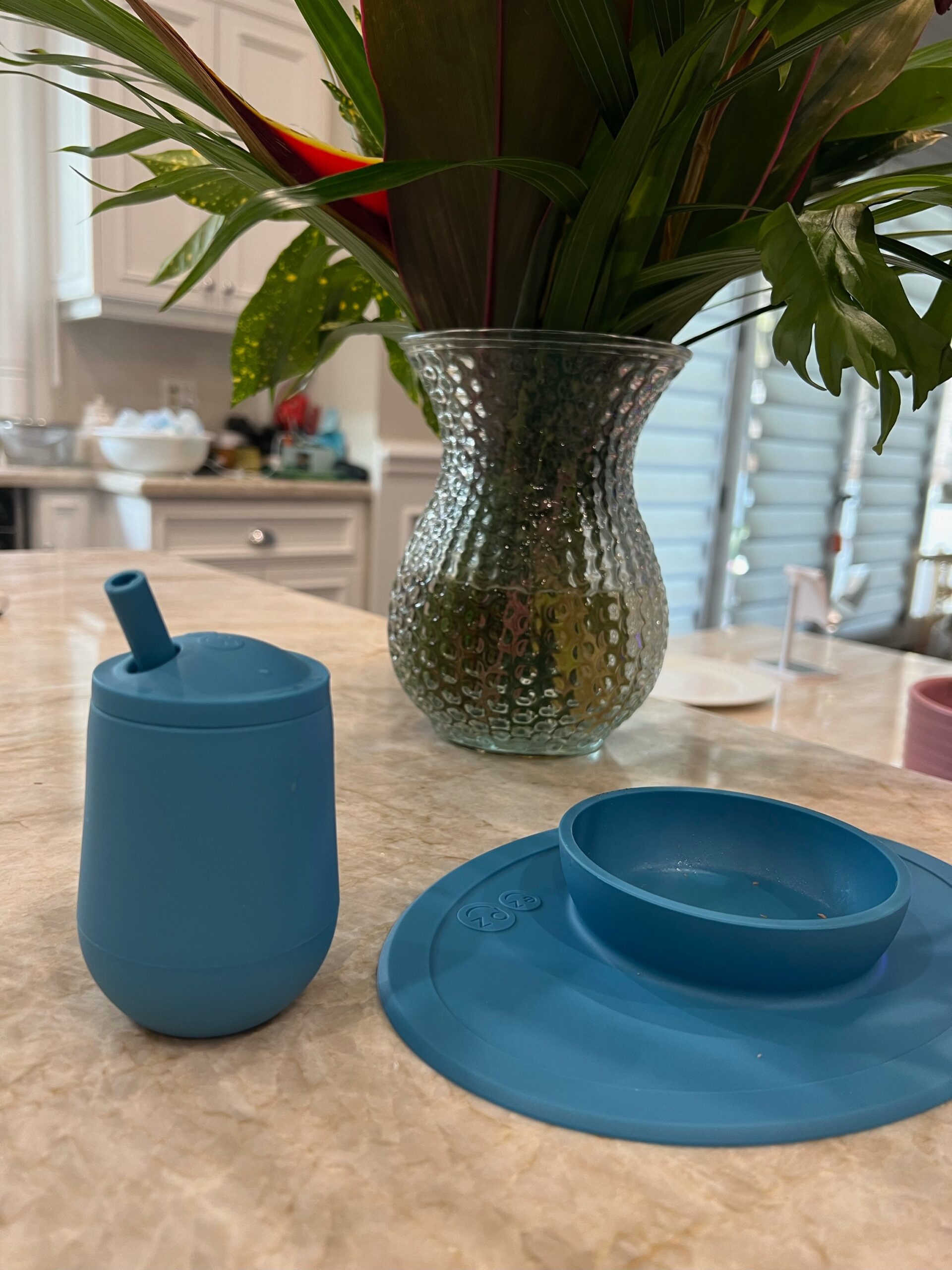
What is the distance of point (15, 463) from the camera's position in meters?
2.99

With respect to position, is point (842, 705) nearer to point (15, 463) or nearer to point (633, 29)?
point (633, 29)

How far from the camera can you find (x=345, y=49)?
1.90 feet

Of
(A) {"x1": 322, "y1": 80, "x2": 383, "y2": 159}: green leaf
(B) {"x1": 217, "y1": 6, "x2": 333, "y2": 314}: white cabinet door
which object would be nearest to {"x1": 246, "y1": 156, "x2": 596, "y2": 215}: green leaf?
(A) {"x1": 322, "y1": 80, "x2": 383, "y2": 159}: green leaf

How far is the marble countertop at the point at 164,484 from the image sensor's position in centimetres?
271

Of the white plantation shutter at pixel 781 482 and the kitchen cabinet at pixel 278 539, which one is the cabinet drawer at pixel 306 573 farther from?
the white plantation shutter at pixel 781 482

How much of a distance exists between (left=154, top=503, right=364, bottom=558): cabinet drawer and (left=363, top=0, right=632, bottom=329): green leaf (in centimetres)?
229

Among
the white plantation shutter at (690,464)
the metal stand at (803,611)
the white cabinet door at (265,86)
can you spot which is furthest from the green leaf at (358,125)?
the white plantation shutter at (690,464)

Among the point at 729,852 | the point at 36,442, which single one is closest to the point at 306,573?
the point at 36,442

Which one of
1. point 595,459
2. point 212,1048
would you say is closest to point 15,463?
point 595,459

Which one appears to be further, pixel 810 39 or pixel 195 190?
pixel 195 190

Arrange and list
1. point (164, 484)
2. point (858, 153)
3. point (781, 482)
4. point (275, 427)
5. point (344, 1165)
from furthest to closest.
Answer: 1. point (781, 482)
2. point (275, 427)
3. point (164, 484)
4. point (858, 153)
5. point (344, 1165)

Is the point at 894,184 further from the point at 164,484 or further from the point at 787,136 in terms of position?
the point at 164,484

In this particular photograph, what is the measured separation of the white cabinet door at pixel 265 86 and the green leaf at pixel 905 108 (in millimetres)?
2701

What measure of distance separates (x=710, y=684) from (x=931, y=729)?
1.56 feet
